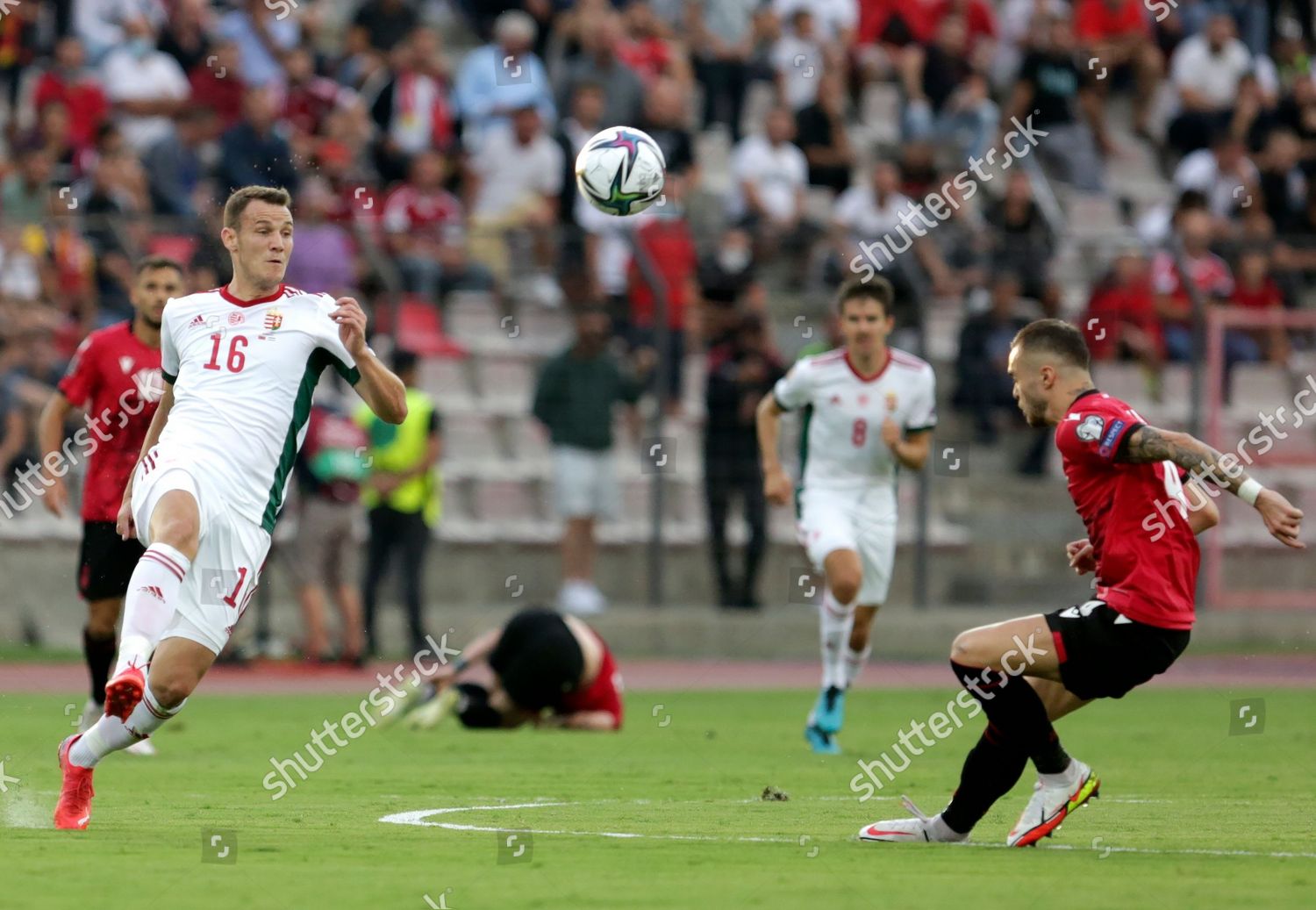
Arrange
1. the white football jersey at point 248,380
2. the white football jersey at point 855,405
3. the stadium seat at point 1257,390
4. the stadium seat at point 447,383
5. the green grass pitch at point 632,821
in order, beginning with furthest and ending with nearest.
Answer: the stadium seat at point 1257,390, the stadium seat at point 447,383, the white football jersey at point 855,405, the white football jersey at point 248,380, the green grass pitch at point 632,821

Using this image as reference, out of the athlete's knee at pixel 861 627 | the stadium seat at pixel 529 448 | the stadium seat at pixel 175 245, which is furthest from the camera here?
the stadium seat at pixel 529 448

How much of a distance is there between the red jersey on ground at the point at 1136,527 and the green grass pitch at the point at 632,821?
94cm

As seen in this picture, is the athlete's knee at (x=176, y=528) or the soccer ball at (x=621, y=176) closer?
the athlete's knee at (x=176, y=528)

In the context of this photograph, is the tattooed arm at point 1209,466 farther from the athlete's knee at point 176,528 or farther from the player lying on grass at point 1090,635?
the athlete's knee at point 176,528

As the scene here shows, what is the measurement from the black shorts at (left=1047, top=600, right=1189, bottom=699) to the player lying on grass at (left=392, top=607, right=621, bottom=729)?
5.82 m

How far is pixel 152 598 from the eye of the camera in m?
7.89

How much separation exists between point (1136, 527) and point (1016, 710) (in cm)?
83

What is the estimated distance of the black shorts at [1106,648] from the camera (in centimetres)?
792

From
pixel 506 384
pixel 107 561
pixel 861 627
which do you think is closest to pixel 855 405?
pixel 861 627

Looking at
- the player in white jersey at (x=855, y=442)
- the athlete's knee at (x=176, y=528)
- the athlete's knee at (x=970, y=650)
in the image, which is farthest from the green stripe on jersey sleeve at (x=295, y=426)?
the player in white jersey at (x=855, y=442)

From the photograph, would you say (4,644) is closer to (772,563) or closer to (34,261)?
(34,261)

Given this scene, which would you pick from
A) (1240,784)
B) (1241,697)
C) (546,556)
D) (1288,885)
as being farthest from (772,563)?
(1288,885)

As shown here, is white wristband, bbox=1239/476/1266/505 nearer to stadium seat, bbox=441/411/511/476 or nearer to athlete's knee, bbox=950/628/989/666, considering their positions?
athlete's knee, bbox=950/628/989/666

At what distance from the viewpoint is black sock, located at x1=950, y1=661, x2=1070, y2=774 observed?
7.91 metres
